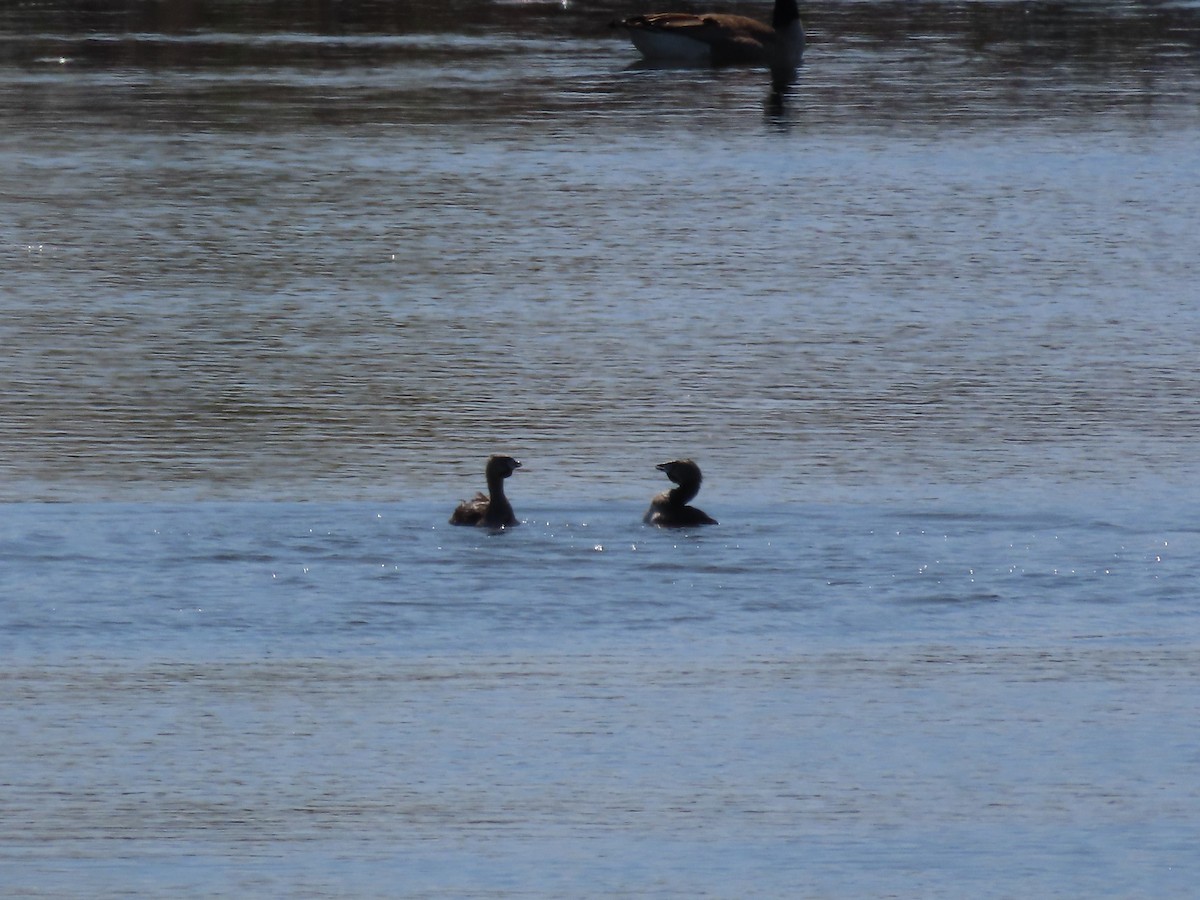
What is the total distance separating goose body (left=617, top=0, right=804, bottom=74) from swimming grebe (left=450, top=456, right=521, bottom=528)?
17796mm

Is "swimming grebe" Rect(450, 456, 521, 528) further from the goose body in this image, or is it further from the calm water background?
the goose body

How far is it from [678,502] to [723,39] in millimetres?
19471

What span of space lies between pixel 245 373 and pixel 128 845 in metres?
5.85

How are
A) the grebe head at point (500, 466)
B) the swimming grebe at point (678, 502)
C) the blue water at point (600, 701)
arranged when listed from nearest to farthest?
the blue water at point (600, 701) < the swimming grebe at point (678, 502) < the grebe head at point (500, 466)

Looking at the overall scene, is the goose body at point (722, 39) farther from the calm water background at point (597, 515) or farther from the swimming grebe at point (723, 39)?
the calm water background at point (597, 515)

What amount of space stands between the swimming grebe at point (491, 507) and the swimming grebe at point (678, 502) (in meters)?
0.51

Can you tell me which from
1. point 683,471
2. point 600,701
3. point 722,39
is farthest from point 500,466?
point 722,39

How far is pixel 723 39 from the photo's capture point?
27656 millimetres

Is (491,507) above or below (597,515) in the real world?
above

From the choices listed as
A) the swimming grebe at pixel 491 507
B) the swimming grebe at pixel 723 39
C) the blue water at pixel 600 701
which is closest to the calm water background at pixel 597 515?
the blue water at pixel 600 701

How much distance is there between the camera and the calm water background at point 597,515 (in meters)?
6.02

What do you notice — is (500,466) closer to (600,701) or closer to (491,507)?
(491,507)

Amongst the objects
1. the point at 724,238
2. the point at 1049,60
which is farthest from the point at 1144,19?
the point at 724,238

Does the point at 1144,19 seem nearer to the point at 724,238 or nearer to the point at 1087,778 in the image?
the point at 724,238
